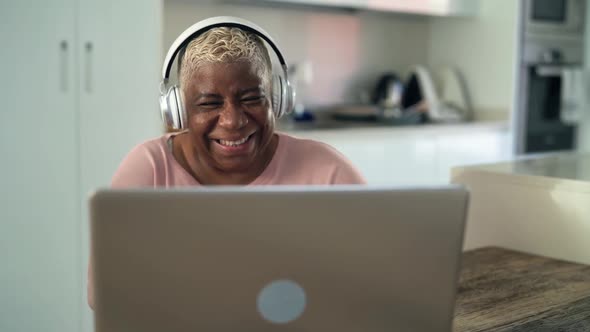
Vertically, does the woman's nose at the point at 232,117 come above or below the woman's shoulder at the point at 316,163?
above

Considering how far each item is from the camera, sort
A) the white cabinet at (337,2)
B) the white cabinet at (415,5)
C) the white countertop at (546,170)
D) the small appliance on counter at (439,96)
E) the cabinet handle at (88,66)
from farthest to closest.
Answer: the small appliance on counter at (439,96) → the white cabinet at (415,5) → the white cabinet at (337,2) → the cabinet handle at (88,66) → the white countertop at (546,170)

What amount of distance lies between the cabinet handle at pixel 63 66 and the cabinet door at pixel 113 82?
5 centimetres

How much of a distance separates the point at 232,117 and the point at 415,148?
254cm

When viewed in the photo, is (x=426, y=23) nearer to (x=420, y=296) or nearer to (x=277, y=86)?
(x=277, y=86)

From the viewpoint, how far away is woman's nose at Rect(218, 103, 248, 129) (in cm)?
125

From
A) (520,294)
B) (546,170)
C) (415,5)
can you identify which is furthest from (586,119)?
(520,294)

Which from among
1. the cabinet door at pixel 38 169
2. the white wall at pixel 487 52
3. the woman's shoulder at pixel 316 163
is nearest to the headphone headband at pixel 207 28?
the woman's shoulder at pixel 316 163

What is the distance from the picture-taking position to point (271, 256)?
0.75 meters

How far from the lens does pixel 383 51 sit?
14.6 feet

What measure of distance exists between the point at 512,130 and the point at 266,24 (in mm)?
1529

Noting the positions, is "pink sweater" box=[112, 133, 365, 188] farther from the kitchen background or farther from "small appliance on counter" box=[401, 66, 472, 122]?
"small appliance on counter" box=[401, 66, 472, 122]

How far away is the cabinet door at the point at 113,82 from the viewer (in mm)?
2705

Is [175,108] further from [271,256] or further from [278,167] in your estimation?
[271,256]

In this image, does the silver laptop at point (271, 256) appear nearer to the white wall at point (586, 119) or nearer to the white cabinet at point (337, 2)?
the white cabinet at point (337, 2)
